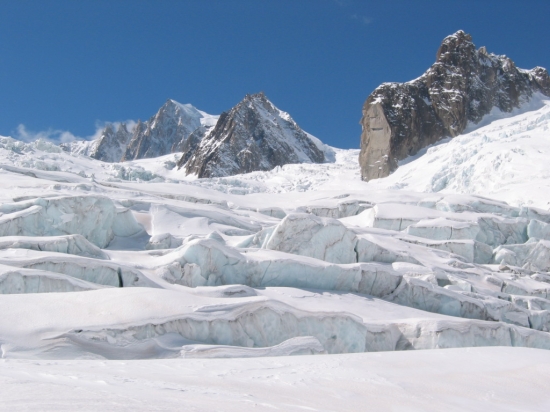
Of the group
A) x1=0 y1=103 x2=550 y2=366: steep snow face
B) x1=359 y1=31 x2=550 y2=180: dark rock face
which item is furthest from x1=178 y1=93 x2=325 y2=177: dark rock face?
x1=0 y1=103 x2=550 y2=366: steep snow face

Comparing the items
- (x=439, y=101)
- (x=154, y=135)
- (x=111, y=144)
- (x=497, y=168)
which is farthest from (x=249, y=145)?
(x=111, y=144)

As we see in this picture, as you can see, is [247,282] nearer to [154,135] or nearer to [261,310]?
[261,310]

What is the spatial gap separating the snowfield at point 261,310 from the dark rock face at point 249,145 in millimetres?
60507

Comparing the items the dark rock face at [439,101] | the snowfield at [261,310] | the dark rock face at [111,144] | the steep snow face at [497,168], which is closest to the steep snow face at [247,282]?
the snowfield at [261,310]

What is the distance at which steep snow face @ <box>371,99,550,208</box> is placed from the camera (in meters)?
40.7

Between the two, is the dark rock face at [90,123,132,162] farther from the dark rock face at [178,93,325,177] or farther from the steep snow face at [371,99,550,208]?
the steep snow face at [371,99,550,208]

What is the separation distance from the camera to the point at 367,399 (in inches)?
208

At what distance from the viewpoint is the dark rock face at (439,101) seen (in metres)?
65.9

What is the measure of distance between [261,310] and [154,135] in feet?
458

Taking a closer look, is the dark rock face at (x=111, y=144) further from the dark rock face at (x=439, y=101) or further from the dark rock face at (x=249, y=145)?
the dark rock face at (x=439, y=101)

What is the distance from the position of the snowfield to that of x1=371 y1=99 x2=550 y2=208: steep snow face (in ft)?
40.8

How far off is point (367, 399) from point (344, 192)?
36905mm

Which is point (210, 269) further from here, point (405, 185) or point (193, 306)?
point (405, 185)

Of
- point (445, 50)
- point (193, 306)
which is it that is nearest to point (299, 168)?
Answer: point (445, 50)
